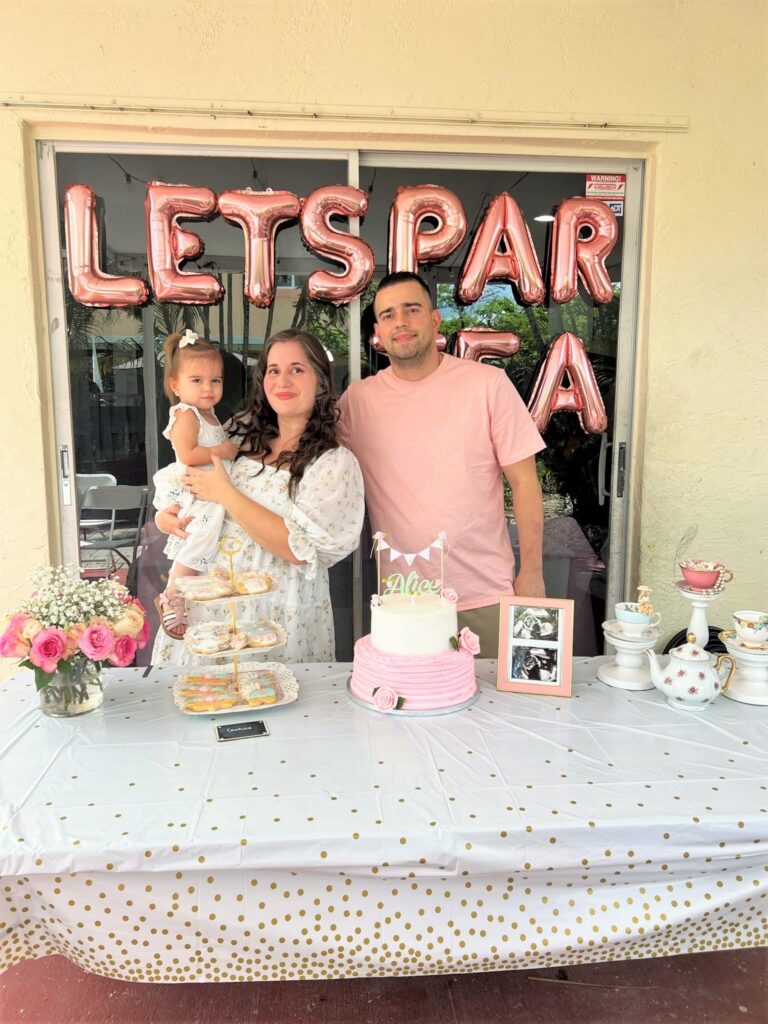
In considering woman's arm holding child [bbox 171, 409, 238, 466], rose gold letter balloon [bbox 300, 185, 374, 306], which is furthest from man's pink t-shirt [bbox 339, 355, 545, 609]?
rose gold letter balloon [bbox 300, 185, 374, 306]

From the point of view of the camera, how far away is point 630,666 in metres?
1.99

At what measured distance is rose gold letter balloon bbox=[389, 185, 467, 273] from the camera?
296cm

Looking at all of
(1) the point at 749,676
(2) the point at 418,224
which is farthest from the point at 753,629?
(2) the point at 418,224

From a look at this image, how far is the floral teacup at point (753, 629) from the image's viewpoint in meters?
1.90

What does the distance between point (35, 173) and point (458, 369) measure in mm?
1795

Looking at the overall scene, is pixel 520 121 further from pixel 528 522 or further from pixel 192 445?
pixel 192 445

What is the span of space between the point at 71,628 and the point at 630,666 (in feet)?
4.66

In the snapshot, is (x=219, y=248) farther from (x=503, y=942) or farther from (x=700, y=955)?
(x=700, y=955)

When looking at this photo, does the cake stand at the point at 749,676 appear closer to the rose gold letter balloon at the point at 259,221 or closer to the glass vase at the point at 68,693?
the glass vase at the point at 68,693

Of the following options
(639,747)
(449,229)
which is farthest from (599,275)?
(639,747)

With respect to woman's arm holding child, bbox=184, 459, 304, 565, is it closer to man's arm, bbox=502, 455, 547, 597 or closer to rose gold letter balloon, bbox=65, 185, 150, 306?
man's arm, bbox=502, 455, 547, 597

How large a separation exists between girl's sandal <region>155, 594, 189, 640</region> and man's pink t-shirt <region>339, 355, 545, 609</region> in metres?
0.85

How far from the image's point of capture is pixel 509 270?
3.04m

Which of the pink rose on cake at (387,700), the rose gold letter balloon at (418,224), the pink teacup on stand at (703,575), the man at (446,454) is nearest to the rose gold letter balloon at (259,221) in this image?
the rose gold letter balloon at (418,224)
